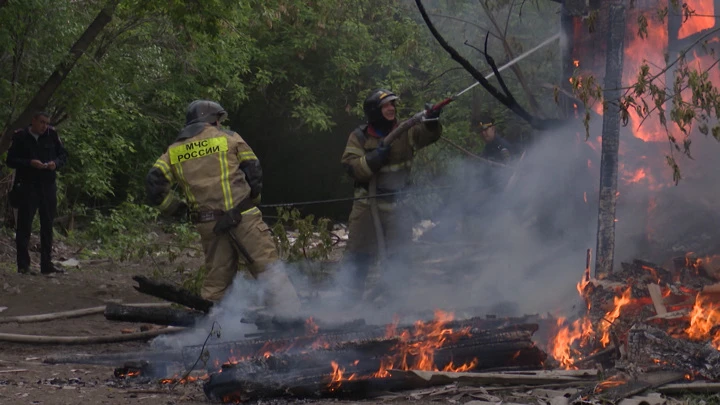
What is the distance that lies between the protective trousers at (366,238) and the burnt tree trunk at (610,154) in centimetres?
182

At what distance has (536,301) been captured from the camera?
801cm

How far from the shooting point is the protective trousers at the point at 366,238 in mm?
8359

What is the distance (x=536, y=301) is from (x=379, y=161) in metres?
1.89

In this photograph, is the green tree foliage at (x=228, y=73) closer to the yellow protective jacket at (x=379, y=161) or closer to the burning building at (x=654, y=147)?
the burning building at (x=654, y=147)

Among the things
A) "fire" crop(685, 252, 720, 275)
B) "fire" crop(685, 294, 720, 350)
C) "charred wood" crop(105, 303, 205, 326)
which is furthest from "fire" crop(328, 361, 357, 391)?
"fire" crop(685, 252, 720, 275)

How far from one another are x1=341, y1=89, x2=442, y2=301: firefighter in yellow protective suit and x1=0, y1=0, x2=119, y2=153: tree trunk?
374cm

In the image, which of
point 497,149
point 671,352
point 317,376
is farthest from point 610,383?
point 497,149

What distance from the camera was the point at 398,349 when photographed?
5.75m

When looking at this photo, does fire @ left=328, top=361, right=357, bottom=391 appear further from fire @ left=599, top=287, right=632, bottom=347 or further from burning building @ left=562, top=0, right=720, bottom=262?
burning building @ left=562, top=0, right=720, bottom=262

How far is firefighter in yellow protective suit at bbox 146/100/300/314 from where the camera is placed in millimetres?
7152

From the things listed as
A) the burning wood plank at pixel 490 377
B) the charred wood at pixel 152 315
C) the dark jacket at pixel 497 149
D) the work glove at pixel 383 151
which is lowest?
the burning wood plank at pixel 490 377

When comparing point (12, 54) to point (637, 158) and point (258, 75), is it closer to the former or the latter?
Result: point (637, 158)

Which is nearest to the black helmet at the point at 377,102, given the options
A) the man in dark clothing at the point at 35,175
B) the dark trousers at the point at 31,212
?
the man in dark clothing at the point at 35,175

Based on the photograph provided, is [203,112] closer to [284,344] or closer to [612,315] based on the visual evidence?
[284,344]
